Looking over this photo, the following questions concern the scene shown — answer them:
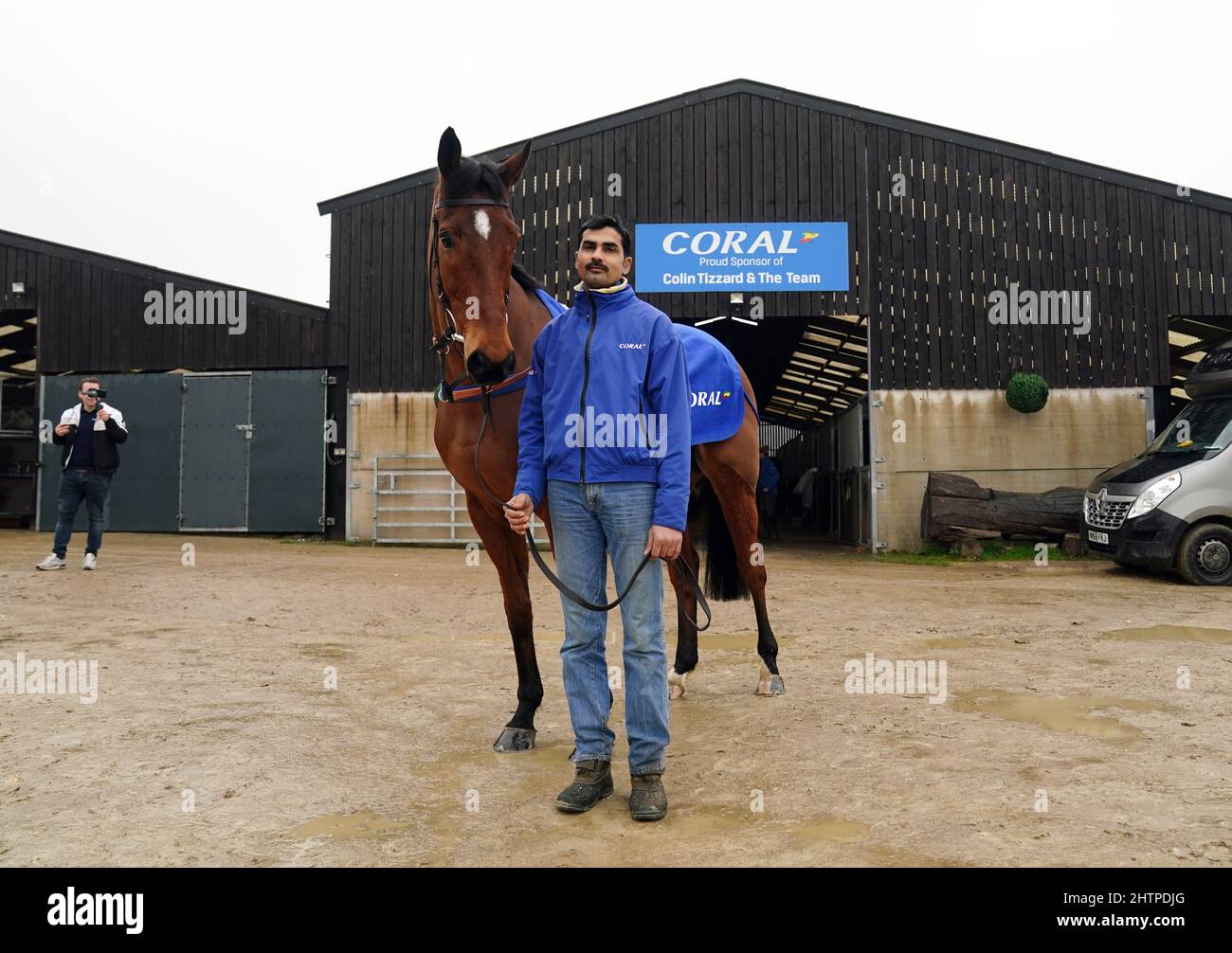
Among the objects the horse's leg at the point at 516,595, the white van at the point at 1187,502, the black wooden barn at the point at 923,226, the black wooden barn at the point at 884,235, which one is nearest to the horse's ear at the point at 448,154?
the horse's leg at the point at 516,595

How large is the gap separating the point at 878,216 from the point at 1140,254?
173 inches

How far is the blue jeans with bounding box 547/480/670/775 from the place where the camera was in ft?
9.89

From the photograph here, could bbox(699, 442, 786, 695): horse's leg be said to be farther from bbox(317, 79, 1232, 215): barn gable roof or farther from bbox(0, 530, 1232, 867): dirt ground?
bbox(317, 79, 1232, 215): barn gable roof

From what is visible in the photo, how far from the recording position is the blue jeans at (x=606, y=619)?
3.01 meters

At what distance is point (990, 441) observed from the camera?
46.7ft

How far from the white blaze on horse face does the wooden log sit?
37.4 feet

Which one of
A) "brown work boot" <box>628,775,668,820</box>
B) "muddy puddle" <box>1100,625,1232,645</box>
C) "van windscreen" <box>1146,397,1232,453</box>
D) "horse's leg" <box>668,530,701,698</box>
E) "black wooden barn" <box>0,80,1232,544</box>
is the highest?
"black wooden barn" <box>0,80,1232,544</box>

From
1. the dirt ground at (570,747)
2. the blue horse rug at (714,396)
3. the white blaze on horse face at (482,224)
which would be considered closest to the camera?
the dirt ground at (570,747)

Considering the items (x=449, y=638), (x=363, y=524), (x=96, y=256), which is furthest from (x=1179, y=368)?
(x=96, y=256)

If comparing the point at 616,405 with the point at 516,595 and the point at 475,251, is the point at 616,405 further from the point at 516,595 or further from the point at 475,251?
the point at 516,595

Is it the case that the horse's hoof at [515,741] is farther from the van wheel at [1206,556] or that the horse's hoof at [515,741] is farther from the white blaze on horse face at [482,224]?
the van wheel at [1206,556]

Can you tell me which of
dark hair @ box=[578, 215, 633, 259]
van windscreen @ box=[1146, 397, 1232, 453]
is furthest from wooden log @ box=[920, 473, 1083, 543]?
dark hair @ box=[578, 215, 633, 259]

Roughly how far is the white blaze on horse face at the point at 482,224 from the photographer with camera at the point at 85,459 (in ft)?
25.9

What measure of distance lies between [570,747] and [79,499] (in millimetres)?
8522
